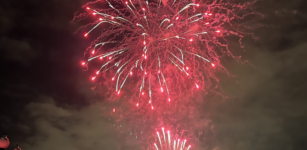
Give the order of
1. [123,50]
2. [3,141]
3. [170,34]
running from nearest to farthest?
[3,141] < [170,34] < [123,50]

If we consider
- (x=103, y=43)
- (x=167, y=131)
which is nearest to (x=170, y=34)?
(x=103, y=43)

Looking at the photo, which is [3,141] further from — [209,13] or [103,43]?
[209,13]

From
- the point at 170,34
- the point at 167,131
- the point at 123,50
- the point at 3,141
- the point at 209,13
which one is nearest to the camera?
the point at 3,141

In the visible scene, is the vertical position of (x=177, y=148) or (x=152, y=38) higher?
(x=152, y=38)

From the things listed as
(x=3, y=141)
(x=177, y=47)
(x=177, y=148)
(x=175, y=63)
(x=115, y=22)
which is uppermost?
(x=115, y=22)

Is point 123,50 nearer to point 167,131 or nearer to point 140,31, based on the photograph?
point 140,31

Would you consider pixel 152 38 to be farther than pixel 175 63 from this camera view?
No

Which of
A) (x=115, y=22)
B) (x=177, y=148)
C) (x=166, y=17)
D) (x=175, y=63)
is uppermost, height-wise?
(x=115, y=22)

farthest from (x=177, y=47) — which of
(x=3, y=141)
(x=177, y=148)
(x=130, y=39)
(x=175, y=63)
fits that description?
(x=3, y=141)

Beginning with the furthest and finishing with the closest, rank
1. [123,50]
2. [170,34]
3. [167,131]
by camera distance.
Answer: [167,131], [123,50], [170,34]
